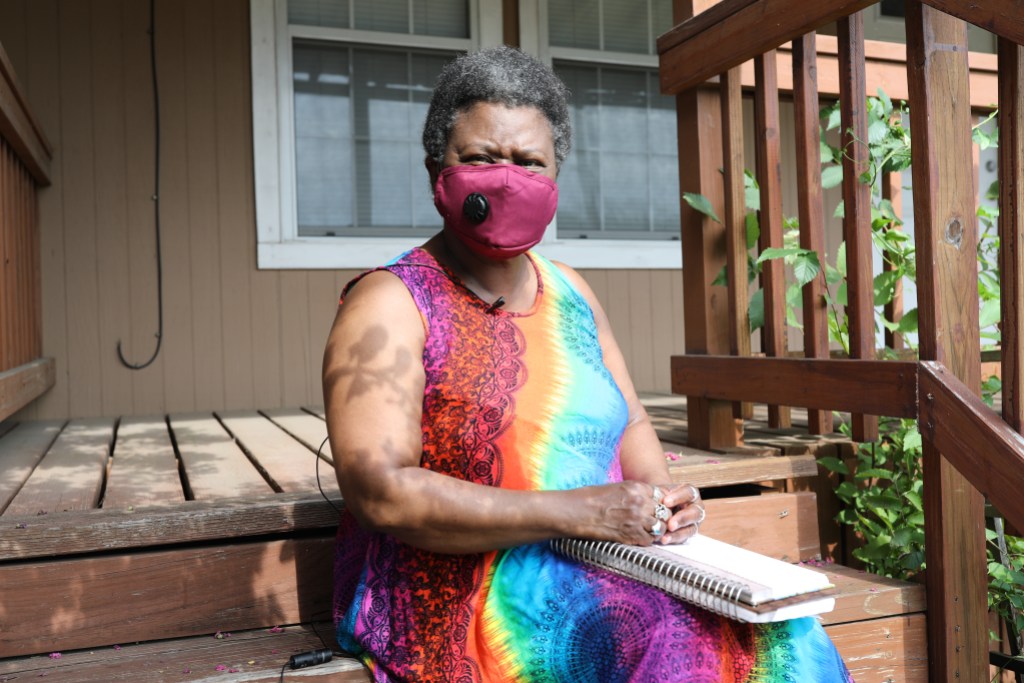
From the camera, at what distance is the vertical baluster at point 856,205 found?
7.17 ft

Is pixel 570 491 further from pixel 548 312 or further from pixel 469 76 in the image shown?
pixel 469 76

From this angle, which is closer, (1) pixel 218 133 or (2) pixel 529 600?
(2) pixel 529 600

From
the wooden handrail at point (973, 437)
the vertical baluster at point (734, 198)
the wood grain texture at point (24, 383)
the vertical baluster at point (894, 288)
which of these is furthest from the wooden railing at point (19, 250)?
the vertical baluster at point (894, 288)

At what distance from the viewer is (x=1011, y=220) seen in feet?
5.93

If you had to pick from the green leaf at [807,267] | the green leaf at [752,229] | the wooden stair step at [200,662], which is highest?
the green leaf at [752,229]

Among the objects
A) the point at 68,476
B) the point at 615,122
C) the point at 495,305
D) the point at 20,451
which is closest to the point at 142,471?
the point at 68,476

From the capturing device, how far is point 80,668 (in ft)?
5.41

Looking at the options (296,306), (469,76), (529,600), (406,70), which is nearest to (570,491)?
(529,600)

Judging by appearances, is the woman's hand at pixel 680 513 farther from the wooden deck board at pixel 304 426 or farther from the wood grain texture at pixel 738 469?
the wooden deck board at pixel 304 426

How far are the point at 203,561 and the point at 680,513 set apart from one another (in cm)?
96

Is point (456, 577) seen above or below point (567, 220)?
below

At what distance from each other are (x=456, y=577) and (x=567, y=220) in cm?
338

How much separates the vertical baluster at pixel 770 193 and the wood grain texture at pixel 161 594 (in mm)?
1319

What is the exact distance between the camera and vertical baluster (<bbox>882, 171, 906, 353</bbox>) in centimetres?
270
